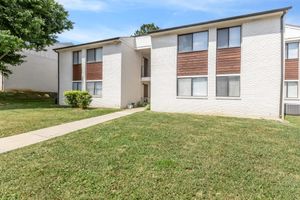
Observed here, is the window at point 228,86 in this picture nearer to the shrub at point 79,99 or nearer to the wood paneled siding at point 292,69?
the wood paneled siding at point 292,69

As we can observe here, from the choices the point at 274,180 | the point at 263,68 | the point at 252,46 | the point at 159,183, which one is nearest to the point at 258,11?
the point at 252,46

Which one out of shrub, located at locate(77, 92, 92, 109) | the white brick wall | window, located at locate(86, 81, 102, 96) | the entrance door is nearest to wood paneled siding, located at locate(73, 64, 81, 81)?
window, located at locate(86, 81, 102, 96)

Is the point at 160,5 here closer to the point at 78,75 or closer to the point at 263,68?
the point at 263,68

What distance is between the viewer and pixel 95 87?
66.6ft

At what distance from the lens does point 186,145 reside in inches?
272

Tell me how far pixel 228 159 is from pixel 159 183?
2.17 metres

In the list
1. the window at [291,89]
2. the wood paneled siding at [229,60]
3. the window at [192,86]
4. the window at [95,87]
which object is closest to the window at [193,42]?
the wood paneled siding at [229,60]

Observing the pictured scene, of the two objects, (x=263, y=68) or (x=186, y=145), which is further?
(x=263, y=68)

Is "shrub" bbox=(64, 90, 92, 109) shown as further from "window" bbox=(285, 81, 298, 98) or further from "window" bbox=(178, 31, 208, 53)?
"window" bbox=(285, 81, 298, 98)

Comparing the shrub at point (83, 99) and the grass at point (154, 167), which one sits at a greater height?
the shrub at point (83, 99)

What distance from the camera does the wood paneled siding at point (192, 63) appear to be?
49.3 ft

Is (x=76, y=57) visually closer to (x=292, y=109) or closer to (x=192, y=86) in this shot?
(x=192, y=86)

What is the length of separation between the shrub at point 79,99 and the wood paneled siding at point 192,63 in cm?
695

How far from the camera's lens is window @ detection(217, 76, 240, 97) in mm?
14076
